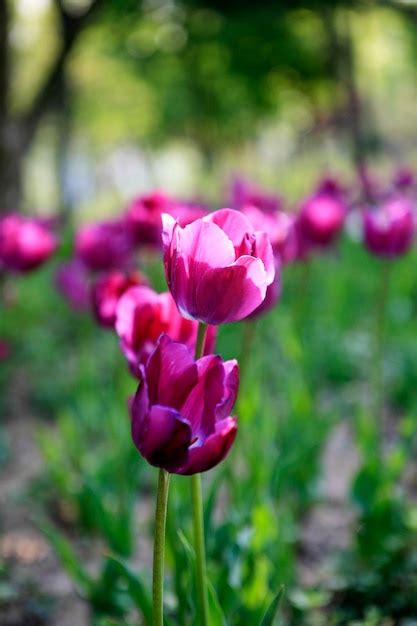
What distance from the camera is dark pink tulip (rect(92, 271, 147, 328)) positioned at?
1.48 meters

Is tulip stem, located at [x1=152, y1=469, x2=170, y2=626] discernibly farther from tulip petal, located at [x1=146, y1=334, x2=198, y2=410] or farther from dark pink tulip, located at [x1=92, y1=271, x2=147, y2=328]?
dark pink tulip, located at [x1=92, y1=271, x2=147, y2=328]

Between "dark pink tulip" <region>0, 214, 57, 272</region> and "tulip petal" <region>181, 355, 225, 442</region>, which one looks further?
"dark pink tulip" <region>0, 214, 57, 272</region>

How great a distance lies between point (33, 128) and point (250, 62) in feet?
13.9

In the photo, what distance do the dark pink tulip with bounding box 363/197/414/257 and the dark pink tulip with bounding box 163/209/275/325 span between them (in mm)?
1400

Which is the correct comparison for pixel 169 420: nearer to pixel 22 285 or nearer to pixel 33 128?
pixel 22 285

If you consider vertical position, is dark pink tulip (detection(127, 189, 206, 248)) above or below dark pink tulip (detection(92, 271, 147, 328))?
below

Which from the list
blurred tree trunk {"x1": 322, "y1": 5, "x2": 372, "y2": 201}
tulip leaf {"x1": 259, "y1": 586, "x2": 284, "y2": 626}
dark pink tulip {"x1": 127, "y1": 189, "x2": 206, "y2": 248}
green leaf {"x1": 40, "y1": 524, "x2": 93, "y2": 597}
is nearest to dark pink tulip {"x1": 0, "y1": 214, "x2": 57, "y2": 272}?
dark pink tulip {"x1": 127, "y1": 189, "x2": 206, "y2": 248}

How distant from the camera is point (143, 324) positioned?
3.74ft

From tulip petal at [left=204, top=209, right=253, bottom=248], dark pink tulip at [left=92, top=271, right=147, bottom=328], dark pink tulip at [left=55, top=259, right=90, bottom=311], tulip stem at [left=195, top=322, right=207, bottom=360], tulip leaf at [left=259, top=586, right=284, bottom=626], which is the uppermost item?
tulip petal at [left=204, top=209, right=253, bottom=248]

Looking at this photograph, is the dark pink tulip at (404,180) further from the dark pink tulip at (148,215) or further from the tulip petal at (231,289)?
the tulip petal at (231,289)

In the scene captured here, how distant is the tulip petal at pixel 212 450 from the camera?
873mm

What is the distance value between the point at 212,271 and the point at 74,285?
9.44ft

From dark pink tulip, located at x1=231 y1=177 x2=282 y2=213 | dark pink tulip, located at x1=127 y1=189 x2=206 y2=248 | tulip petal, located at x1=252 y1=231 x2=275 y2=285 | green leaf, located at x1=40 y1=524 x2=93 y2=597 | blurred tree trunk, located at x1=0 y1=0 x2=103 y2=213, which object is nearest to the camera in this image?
tulip petal, located at x1=252 y1=231 x2=275 y2=285

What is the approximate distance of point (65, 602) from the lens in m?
2.00
